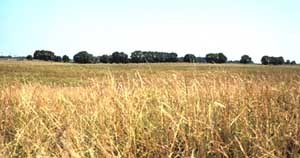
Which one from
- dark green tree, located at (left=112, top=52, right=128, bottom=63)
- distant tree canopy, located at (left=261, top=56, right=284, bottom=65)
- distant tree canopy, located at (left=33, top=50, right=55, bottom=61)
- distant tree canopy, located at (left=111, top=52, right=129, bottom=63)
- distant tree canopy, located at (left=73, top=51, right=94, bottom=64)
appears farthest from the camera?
distant tree canopy, located at (left=33, top=50, right=55, bottom=61)

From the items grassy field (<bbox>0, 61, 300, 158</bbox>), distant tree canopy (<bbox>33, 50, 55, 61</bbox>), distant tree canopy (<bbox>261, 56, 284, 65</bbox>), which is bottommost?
distant tree canopy (<bbox>261, 56, 284, 65</bbox>)

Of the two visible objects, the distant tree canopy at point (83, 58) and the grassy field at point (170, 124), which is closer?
the grassy field at point (170, 124)

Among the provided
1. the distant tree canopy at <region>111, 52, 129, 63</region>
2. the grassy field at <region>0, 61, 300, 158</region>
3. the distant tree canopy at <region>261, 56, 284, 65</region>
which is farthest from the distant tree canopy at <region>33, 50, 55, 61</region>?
the grassy field at <region>0, 61, 300, 158</region>

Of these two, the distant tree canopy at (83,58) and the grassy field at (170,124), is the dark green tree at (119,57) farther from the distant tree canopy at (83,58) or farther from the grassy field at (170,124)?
the grassy field at (170,124)

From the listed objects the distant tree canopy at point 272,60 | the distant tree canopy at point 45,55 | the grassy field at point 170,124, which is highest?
the grassy field at point 170,124

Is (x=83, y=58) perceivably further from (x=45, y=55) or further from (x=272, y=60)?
(x=272, y=60)

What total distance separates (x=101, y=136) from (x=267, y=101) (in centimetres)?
191

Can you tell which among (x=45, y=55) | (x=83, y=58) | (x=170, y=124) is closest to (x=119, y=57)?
(x=83, y=58)

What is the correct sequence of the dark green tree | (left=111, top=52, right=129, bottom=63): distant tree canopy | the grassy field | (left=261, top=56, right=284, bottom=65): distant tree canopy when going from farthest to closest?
the dark green tree
(left=111, top=52, right=129, bottom=63): distant tree canopy
(left=261, top=56, right=284, bottom=65): distant tree canopy
the grassy field

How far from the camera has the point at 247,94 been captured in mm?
5215

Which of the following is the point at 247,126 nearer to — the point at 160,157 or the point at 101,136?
the point at 160,157

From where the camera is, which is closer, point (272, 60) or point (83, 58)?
point (83, 58)

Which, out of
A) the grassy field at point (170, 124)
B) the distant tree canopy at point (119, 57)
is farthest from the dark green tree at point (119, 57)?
the grassy field at point (170, 124)

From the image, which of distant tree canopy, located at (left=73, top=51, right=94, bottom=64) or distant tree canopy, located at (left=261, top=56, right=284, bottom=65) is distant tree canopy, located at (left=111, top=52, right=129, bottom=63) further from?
distant tree canopy, located at (left=261, top=56, right=284, bottom=65)
